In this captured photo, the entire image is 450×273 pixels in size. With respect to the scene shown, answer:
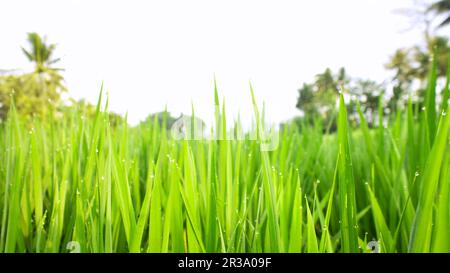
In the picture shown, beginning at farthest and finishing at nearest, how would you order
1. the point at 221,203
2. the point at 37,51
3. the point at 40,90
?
the point at 40,90 → the point at 37,51 → the point at 221,203

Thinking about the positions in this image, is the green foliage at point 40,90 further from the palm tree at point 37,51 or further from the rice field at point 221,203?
the rice field at point 221,203

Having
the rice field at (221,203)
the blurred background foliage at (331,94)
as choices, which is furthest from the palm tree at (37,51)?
the rice field at (221,203)

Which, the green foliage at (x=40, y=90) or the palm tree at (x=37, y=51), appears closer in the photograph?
the green foliage at (x=40, y=90)

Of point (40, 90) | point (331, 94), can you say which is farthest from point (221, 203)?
point (40, 90)

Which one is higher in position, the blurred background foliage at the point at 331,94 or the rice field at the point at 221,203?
the blurred background foliage at the point at 331,94

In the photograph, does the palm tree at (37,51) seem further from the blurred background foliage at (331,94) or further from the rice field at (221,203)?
the rice field at (221,203)

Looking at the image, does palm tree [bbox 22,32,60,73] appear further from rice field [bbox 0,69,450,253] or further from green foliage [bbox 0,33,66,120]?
rice field [bbox 0,69,450,253]

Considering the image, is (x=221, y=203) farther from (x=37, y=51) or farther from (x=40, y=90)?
(x=40, y=90)

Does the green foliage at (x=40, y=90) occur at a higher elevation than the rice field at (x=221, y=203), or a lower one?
higher

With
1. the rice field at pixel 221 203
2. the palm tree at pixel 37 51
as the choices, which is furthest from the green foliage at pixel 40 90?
the rice field at pixel 221 203

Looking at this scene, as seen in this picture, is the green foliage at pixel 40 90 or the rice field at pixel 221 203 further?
the green foliage at pixel 40 90

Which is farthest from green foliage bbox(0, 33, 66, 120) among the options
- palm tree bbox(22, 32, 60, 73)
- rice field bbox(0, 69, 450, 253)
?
rice field bbox(0, 69, 450, 253)

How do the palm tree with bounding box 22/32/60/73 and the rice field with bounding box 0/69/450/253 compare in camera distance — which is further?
the palm tree with bounding box 22/32/60/73

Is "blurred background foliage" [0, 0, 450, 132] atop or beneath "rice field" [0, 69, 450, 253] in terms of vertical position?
atop
